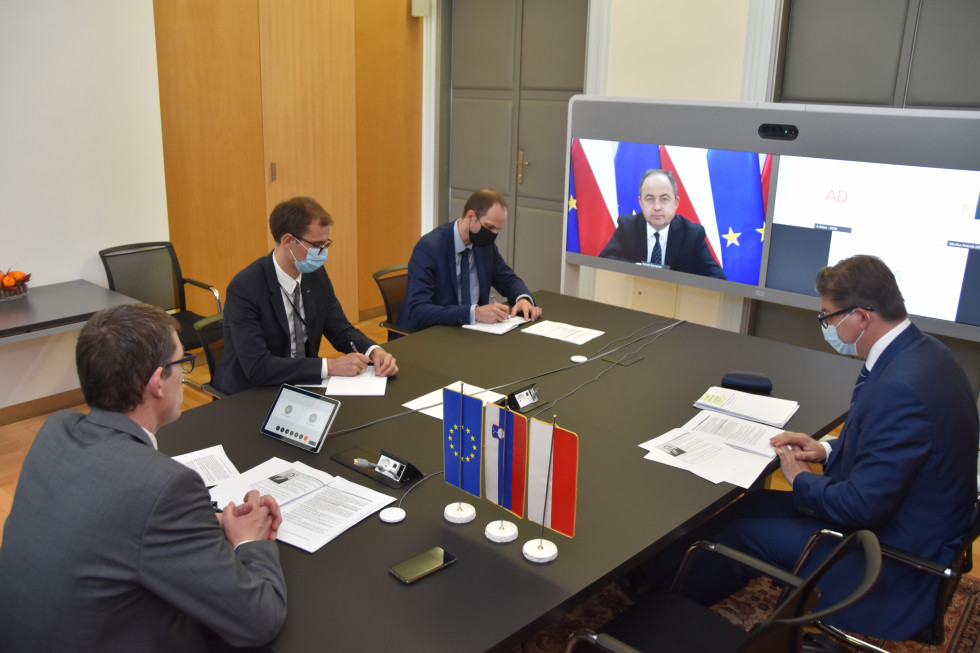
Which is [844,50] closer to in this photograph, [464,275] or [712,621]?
[464,275]

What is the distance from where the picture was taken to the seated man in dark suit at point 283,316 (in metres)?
2.89

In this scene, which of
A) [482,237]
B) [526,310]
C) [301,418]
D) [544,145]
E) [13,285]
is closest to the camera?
[301,418]

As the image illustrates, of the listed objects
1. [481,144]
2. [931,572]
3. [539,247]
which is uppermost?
[481,144]

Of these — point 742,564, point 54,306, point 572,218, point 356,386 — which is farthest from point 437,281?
point 742,564

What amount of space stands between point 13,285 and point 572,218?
10.8ft

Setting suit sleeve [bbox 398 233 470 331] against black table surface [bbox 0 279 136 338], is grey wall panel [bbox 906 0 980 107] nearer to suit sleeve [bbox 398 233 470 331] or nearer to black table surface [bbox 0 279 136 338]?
suit sleeve [bbox 398 233 470 331]

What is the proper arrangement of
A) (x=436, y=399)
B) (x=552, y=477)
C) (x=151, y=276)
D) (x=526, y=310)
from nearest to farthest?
(x=552, y=477), (x=436, y=399), (x=526, y=310), (x=151, y=276)

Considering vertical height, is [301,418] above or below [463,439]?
below

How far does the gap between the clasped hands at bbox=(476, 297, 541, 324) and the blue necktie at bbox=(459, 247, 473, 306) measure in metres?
0.32

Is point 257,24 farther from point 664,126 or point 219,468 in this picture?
point 219,468

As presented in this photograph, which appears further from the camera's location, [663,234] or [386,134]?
[386,134]

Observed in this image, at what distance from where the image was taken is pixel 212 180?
5.20 m

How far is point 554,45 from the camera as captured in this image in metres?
5.76

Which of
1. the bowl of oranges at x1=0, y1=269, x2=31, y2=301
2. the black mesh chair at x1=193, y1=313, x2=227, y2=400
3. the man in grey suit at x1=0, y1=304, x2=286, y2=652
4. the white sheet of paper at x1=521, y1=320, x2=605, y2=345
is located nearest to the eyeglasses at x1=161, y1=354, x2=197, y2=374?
the man in grey suit at x1=0, y1=304, x2=286, y2=652
